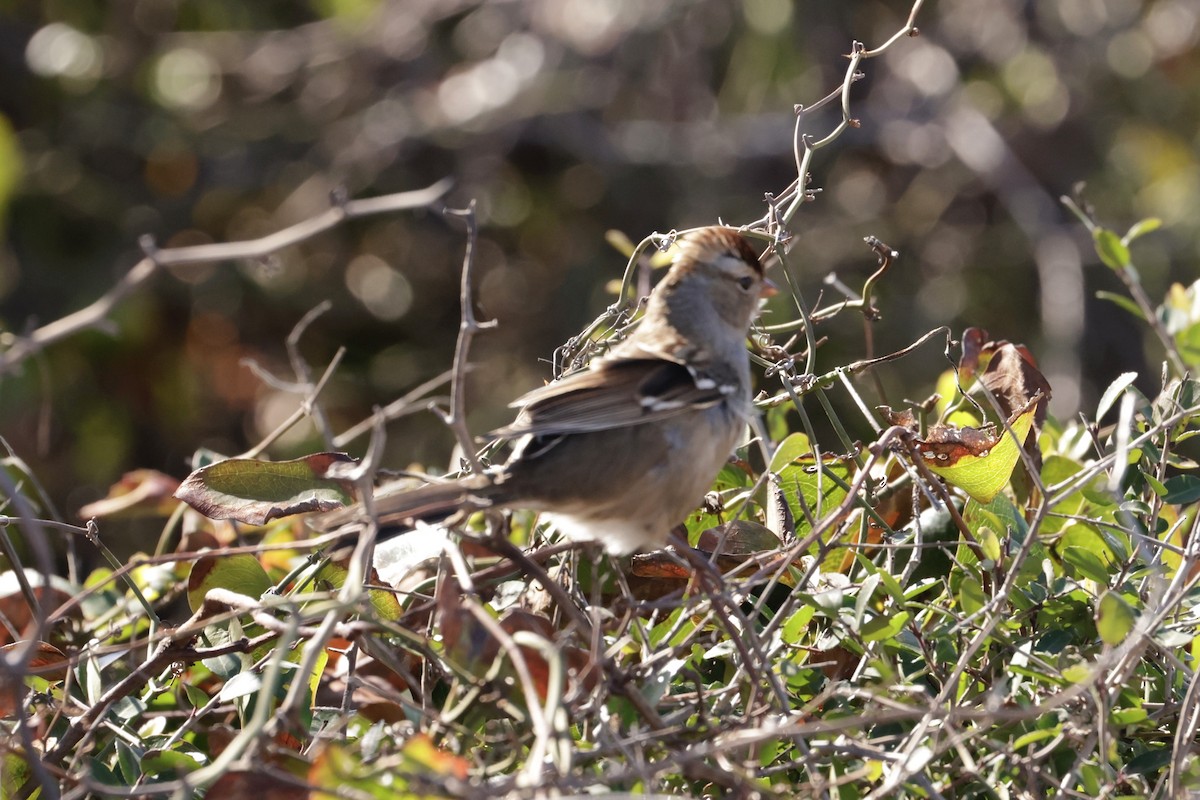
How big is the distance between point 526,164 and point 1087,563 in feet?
18.8

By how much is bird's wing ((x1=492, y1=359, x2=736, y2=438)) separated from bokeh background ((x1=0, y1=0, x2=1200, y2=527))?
374cm

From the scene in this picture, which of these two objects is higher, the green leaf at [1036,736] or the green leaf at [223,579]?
the green leaf at [1036,736]

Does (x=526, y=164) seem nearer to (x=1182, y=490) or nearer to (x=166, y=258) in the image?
(x=1182, y=490)

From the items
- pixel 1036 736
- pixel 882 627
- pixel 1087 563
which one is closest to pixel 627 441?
pixel 882 627

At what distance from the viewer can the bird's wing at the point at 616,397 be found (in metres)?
2.51

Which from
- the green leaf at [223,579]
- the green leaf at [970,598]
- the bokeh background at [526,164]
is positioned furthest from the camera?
the bokeh background at [526,164]

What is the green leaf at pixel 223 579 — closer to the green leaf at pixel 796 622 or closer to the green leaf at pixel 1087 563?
the green leaf at pixel 796 622

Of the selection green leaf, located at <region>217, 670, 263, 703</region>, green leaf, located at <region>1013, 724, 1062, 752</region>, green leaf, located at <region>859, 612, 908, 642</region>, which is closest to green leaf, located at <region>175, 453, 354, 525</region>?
green leaf, located at <region>217, 670, 263, 703</region>

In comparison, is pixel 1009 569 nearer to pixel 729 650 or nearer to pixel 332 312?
pixel 729 650

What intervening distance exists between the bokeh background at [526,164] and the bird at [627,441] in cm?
368

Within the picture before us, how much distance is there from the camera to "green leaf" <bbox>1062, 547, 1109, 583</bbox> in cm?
204

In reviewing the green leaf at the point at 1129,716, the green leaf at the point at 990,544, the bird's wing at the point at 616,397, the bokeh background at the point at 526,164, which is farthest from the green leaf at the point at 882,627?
the bokeh background at the point at 526,164

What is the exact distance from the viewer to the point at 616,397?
8.58 feet

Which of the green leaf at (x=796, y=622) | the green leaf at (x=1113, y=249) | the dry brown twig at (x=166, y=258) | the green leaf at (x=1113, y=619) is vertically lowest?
the green leaf at (x=796, y=622)
